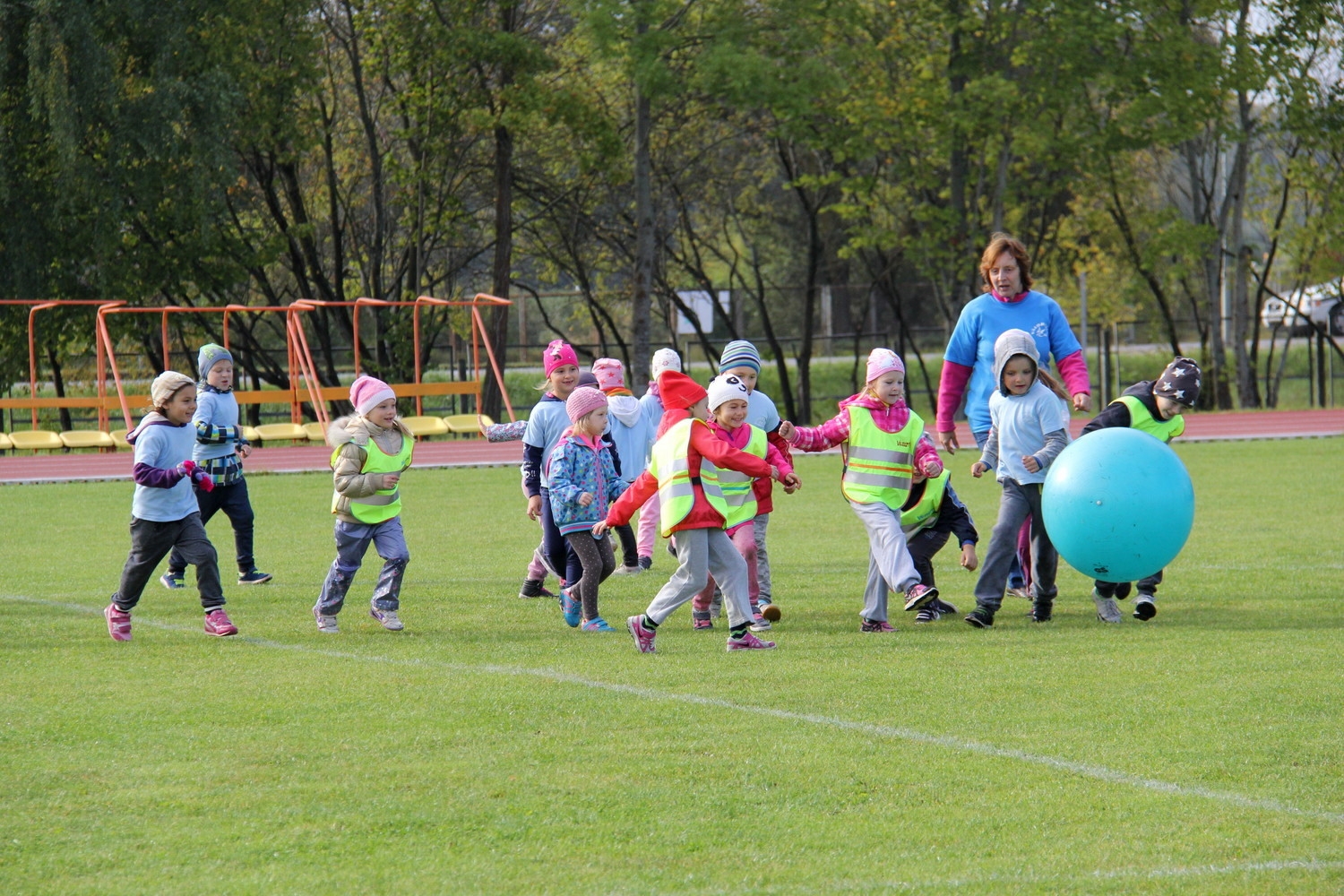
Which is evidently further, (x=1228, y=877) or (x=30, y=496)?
(x=30, y=496)

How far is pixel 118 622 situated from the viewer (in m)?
8.66

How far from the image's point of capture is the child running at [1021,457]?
8648 mm

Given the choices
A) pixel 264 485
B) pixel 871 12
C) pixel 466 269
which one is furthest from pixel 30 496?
pixel 466 269

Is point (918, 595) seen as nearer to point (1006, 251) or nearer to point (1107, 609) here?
point (1107, 609)

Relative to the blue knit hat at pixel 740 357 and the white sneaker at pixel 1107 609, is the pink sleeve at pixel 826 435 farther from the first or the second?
the white sneaker at pixel 1107 609

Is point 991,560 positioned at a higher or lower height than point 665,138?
lower

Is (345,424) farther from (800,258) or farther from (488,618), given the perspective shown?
(800,258)

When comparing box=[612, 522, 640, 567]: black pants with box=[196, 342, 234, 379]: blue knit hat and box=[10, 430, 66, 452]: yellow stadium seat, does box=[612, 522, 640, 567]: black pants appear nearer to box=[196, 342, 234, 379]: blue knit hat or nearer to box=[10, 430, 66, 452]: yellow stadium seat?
box=[196, 342, 234, 379]: blue knit hat

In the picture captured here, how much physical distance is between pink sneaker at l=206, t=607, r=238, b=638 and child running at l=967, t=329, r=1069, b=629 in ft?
13.7

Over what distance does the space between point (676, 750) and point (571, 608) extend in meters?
3.22

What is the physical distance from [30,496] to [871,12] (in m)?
19.8

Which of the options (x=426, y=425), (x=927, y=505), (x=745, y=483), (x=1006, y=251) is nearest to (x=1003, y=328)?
(x=1006, y=251)

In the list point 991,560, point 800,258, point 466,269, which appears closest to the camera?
point 991,560

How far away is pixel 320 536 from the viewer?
14.0 meters
